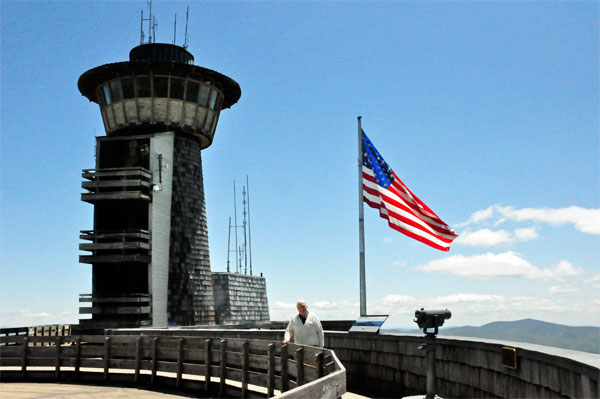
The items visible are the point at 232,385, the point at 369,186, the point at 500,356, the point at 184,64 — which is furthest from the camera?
the point at 184,64

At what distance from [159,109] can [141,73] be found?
8.27 ft

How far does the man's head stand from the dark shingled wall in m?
26.1

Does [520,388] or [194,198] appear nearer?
[520,388]

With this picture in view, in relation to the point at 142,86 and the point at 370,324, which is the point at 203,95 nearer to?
the point at 142,86

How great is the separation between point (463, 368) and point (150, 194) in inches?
1131

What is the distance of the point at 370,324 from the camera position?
14.2m

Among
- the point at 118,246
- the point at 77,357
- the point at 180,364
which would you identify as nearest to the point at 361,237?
the point at 180,364

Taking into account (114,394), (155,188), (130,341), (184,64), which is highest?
(184,64)

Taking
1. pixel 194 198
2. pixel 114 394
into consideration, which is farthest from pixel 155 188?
pixel 114 394

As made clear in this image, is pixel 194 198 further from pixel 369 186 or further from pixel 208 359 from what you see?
pixel 208 359

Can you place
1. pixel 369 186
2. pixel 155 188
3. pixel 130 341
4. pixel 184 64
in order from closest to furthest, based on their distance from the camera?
pixel 130 341, pixel 369 186, pixel 155 188, pixel 184 64

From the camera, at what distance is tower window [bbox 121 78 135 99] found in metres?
38.6

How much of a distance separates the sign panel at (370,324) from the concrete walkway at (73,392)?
1506 mm

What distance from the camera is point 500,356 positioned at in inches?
355
